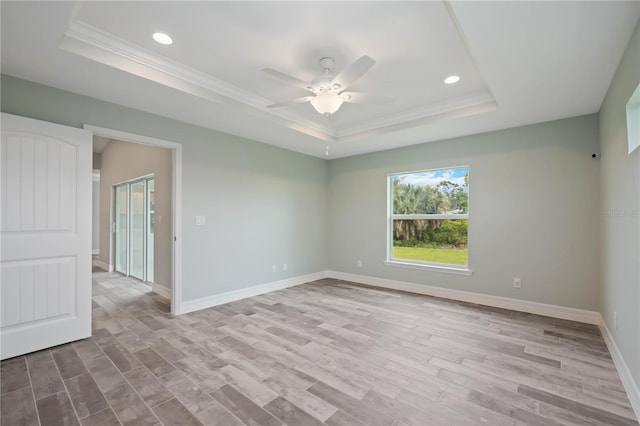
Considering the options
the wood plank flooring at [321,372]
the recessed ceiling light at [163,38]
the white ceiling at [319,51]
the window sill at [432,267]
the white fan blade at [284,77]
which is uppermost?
the recessed ceiling light at [163,38]

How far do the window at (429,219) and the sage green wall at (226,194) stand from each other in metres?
1.59

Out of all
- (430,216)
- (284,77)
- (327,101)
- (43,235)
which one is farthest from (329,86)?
(430,216)

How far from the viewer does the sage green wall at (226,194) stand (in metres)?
2.92

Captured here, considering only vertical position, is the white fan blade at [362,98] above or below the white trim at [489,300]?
above

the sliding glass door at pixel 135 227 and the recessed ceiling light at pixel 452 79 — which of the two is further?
the sliding glass door at pixel 135 227

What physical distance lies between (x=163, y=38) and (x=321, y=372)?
298 centimetres

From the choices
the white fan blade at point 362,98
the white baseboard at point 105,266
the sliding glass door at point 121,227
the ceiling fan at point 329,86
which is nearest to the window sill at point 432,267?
the white fan blade at point 362,98

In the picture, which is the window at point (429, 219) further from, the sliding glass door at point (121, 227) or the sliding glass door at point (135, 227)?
the sliding glass door at point (121, 227)

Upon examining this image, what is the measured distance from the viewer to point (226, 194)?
4270 millimetres

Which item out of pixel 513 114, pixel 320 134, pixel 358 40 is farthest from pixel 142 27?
pixel 513 114

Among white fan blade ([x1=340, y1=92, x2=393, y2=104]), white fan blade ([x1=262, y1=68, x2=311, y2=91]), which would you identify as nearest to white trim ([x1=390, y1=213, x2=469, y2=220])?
white fan blade ([x1=340, y1=92, x2=393, y2=104])

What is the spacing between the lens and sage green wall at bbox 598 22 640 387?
1.95 metres

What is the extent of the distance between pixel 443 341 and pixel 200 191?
3.45 meters

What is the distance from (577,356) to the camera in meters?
2.57
